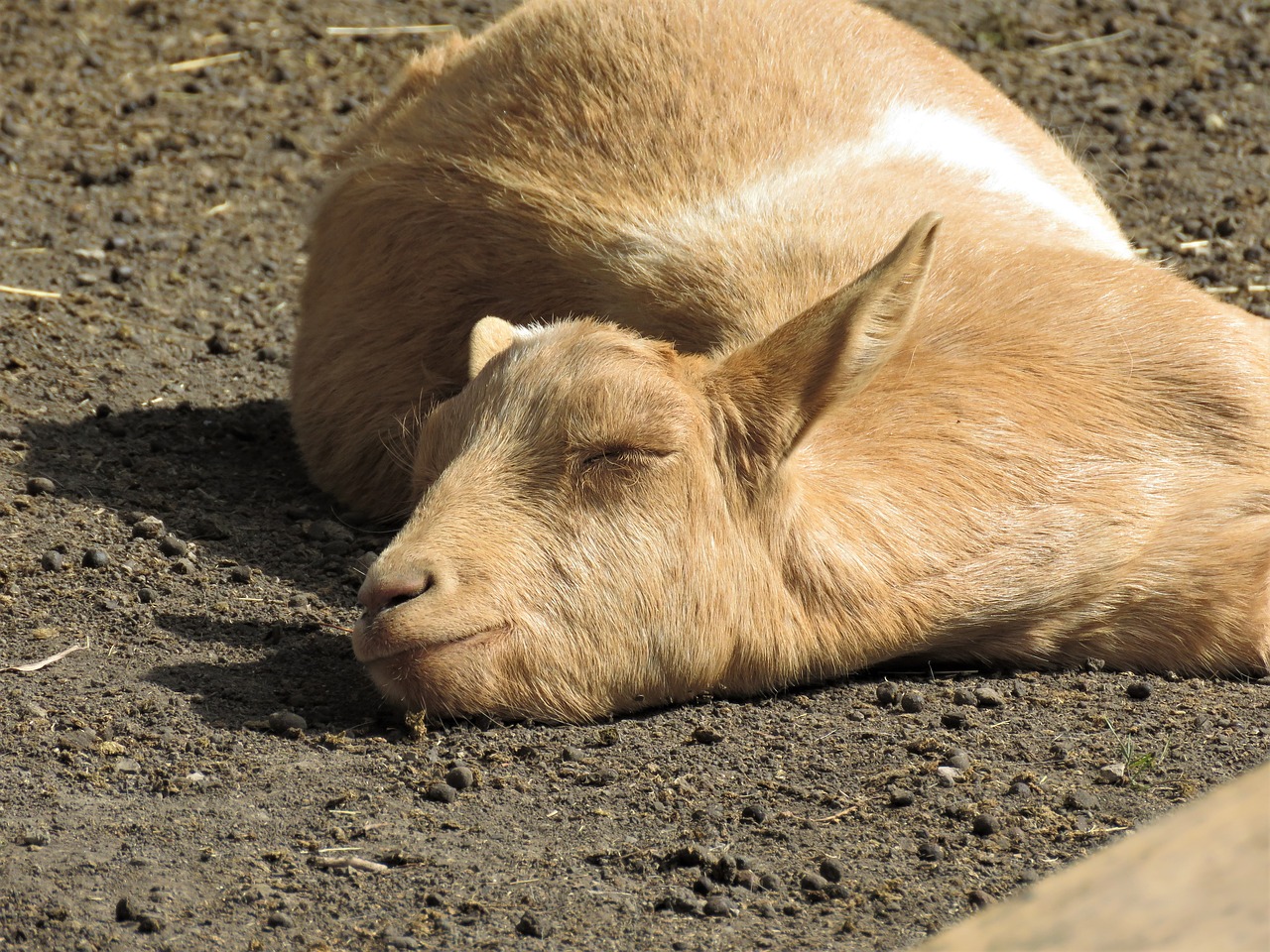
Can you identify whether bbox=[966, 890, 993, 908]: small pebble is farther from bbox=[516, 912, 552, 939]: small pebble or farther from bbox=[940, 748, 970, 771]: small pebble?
bbox=[516, 912, 552, 939]: small pebble

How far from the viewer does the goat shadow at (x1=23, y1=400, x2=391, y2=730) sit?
4523mm

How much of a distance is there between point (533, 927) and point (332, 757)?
951mm

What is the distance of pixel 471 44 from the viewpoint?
6754mm

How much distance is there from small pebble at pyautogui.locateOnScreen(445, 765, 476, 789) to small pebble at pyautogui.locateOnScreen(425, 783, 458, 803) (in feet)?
0.13

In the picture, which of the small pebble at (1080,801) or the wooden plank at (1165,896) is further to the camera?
the small pebble at (1080,801)

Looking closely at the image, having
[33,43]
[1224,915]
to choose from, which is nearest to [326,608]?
[1224,915]

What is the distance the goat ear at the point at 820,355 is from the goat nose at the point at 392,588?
921mm

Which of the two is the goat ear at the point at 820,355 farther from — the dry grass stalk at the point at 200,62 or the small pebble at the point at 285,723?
the dry grass stalk at the point at 200,62

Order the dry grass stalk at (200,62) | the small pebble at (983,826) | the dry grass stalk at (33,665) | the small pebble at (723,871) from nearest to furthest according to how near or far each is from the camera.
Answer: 1. the small pebble at (723,871)
2. the small pebble at (983,826)
3. the dry grass stalk at (33,665)
4. the dry grass stalk at (200,62)

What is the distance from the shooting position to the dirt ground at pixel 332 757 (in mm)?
3506

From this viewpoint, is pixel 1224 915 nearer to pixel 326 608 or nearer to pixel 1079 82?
pixel 326 608

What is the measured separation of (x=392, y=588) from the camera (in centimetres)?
406

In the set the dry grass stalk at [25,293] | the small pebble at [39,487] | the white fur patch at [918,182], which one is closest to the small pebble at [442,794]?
the white fur patch at [918,182]

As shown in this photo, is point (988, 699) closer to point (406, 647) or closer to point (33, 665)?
point (406, 647)
